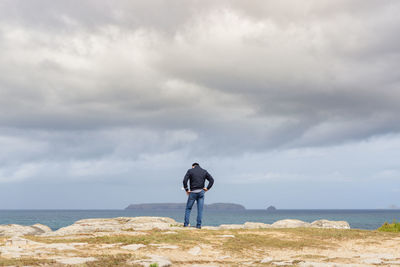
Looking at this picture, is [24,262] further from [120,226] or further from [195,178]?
[120,226]

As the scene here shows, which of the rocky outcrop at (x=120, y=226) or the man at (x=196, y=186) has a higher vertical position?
the man at (x=196, y=186)

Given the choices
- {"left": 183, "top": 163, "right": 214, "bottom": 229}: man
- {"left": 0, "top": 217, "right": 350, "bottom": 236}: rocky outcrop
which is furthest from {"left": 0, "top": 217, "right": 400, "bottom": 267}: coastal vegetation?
{"left": 183, "top": 163, "right": 214, "bottom": 229}: man

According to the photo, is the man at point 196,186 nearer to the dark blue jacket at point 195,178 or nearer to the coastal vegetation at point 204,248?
the dark blue jacket at point 195,178

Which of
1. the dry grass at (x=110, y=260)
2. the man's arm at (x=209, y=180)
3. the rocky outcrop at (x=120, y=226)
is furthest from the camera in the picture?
the man's arm at (x=209, y=180)

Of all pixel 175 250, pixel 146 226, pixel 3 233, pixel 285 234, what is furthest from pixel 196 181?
pixel 3 233

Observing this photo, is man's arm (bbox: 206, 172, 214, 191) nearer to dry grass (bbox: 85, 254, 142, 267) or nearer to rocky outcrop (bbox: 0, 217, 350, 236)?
rocky outcrop (bbox: 0, 217, 350, 236)

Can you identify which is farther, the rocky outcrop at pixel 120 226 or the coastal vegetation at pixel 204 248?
Answer: the rocky outcrop at pixel 120 226

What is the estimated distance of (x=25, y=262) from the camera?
31.3ft

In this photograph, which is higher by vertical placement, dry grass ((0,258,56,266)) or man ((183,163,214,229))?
man ((183,163,214,229))

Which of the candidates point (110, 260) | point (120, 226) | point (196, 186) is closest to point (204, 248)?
point (110, 260)

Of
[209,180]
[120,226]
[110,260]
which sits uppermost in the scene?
[209,180]

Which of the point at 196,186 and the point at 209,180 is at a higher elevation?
the point at 209,180

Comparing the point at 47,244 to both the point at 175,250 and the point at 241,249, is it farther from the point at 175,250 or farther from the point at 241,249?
the point at 241,249

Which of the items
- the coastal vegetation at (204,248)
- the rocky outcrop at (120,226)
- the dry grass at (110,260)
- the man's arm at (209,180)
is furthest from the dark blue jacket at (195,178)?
the dry grass at (110,260)
